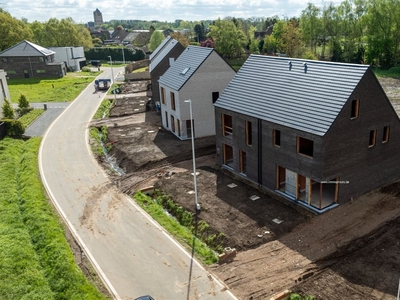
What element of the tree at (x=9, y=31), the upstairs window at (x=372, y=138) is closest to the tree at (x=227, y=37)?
the tree at (x=9, y=31)

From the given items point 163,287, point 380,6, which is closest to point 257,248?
point 163,287

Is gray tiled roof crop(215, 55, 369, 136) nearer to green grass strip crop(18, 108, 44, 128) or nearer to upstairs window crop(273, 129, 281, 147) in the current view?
upstairs window crop(273, 129, 281, 147)

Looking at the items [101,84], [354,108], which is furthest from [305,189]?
[101,84]

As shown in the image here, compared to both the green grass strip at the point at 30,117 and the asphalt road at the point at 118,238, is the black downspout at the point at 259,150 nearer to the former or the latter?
the asphalt road at the point at 118,238

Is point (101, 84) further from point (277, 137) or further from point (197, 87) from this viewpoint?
point (277, 137)

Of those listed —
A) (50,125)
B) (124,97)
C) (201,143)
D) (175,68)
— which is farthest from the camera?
(124,97)

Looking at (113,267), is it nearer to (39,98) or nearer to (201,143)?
(201,143)
